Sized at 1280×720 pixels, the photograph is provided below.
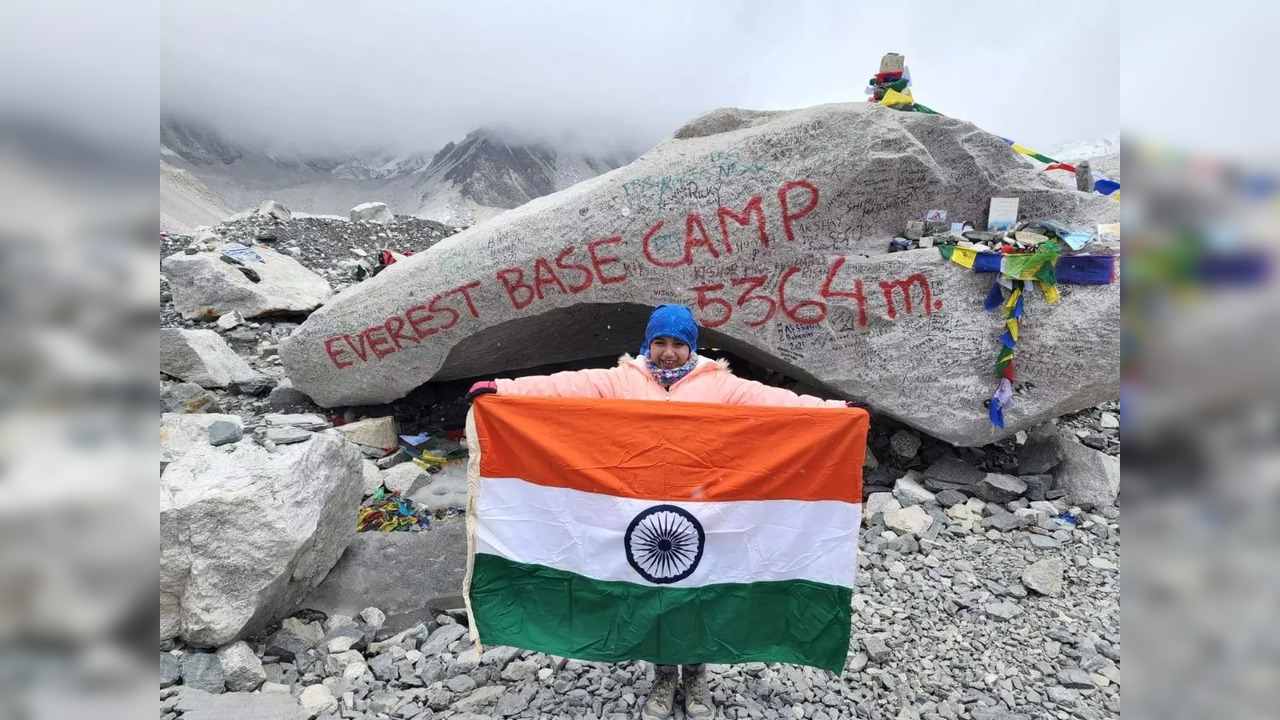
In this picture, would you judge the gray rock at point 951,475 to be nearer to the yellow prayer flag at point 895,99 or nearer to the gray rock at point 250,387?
the yellow prayer flag at point 895,99

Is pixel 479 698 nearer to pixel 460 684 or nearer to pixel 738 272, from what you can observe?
pixel 460 684

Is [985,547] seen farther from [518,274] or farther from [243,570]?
[243,570]

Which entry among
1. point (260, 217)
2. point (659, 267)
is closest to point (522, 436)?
point (659, 267)

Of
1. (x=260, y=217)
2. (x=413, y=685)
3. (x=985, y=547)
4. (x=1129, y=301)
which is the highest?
(x=260, y=217)

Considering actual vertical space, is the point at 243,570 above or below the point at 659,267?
below

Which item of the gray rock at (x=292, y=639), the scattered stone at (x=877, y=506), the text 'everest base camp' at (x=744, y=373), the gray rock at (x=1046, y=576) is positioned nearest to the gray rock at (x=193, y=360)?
the text 'everest base camp' at (x=744, y=373)

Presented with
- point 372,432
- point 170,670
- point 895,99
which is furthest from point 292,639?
point 895,99
